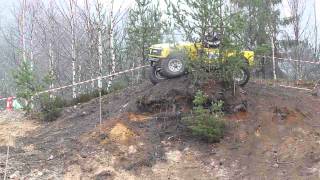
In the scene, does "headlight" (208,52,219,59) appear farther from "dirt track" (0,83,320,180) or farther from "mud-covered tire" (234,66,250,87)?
"dirt track" (0,83,320,180)

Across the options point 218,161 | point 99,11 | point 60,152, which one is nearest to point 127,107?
point 60,152

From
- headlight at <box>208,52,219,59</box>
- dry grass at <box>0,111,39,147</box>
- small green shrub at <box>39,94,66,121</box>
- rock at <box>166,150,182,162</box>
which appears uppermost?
headlight at <box>208,52,219,59</box>

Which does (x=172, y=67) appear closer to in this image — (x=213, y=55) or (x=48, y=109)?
(x=213, y=55)

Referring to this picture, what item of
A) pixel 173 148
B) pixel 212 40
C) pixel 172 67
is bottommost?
pixel 173 148

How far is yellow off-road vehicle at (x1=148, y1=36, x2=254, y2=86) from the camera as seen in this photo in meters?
11.2

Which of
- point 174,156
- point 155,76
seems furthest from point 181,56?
point 174,156

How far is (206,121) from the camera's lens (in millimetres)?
10312

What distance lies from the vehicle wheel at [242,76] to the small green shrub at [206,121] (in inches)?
56.2

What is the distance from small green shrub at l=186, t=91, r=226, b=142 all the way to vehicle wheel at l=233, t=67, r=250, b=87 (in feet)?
4.69

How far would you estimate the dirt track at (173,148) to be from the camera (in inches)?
379

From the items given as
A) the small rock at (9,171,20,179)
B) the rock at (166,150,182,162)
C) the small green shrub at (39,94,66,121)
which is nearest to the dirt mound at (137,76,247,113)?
the rock at (166,150,182,162)

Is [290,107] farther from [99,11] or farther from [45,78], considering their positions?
[99,11]

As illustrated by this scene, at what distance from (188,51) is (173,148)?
2.38 m

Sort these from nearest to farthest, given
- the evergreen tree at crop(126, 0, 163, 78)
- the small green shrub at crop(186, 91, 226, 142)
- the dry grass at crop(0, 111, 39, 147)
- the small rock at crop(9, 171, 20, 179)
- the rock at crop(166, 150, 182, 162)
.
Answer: the small rock at crop(9, 171, 20, 179), the rock at crop(166, 150, 182, 162), the small green shrub at crop(186, 91, 226, 142), the dry grass at crop(0, 111, 39, 147), the evergreen tree at crop(126, 0, 163, 78)
